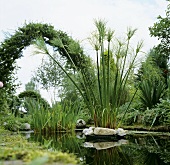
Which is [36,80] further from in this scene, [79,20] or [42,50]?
[42,50]

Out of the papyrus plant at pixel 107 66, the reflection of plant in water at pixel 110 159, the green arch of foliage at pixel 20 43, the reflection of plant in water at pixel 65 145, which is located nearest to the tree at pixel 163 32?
the green arch of foliage at pixel 20 43

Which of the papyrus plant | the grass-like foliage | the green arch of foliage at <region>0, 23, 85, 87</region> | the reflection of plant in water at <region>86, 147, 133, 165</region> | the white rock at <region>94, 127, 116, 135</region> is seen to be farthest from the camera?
the green arch of foliage at <region>0, 23, 85, 87</region>

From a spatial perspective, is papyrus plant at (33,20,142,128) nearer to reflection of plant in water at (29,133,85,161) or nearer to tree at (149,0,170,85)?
reflection of plant in water at (29,133,85,161)

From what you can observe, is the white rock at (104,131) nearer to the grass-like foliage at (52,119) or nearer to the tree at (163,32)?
the grass-like foliage at (52,119)

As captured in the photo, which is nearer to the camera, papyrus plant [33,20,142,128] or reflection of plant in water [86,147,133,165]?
reflection of plant in water [86,147,133,165]

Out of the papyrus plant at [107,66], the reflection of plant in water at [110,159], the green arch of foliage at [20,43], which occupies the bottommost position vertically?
the reflection of plant in water at [110,159]

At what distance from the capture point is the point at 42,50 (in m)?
5.75

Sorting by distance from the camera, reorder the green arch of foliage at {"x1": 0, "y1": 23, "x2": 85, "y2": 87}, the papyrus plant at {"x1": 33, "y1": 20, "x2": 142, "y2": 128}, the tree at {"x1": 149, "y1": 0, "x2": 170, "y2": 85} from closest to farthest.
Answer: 1. the papyrus plant at {"x1": 33, "y1": 20, "x2": 142, "y2": 128}
2. the green arch of foliage at {"x1": 0, "y1": 23, "x2": 85, "y2": 87}
3. the tree at {"x1": 149, "y1": 0, "x2": 170, "y2": 85}

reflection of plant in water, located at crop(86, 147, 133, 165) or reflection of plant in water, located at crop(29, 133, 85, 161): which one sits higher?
reflection of plant in water, located at crop(29, 133, 85, 161)

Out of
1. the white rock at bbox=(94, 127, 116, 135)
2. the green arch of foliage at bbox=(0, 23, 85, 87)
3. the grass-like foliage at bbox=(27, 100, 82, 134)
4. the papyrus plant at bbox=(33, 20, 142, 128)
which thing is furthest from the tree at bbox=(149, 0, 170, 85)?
the white rock at bbox=(94, 127, 116, 135)

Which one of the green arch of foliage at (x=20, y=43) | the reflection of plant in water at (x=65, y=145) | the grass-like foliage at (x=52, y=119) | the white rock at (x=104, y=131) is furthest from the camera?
the green arch of foliage at (x=20, y=43)

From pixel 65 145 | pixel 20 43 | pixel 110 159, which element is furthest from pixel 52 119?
pixel 110 159

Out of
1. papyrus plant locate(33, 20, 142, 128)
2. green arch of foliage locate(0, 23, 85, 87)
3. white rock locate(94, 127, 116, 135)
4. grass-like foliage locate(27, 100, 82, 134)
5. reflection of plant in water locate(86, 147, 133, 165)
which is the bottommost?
reflection of plant in water locate(86, 147, 133, 165)

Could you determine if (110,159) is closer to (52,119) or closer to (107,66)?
(107,66)
